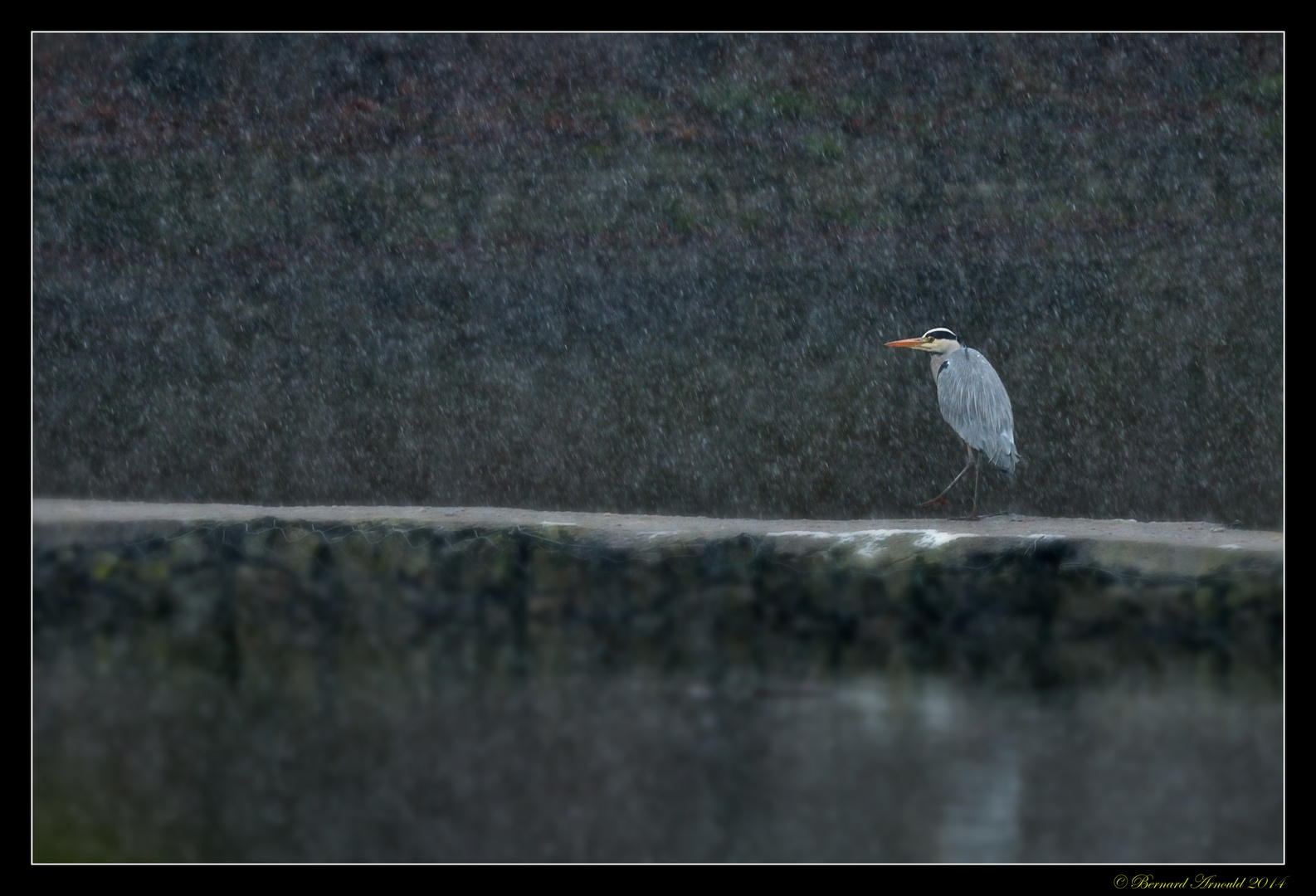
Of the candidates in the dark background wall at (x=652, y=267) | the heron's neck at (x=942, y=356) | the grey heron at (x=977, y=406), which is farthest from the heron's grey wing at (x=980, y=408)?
the dark background wall at (x=652, y=267)

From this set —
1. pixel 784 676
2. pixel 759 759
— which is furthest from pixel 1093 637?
pixel 759 759

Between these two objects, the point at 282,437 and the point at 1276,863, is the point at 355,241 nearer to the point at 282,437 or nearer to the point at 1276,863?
the point at 282,437

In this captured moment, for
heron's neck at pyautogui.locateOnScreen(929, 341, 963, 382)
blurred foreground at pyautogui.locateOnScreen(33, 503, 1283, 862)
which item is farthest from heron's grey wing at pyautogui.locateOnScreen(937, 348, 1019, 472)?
blurred foreground at pyautogui.locateOnScreen(33, 503, 1283, 862)

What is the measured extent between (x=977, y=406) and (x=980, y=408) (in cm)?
2

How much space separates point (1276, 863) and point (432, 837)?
190 cm

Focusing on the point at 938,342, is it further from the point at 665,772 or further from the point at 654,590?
the point at 665,772

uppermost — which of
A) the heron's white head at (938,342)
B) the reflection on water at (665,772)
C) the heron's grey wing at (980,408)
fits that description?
the heron's white head at (938,342)

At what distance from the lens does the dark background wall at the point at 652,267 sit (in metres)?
6.46

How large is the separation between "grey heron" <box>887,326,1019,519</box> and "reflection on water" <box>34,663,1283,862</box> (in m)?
1.37

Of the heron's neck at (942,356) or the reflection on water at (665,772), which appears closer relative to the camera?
the reflection on water at (665,772)

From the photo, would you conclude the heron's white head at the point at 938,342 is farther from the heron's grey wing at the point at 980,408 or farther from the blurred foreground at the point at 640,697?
the blurred foreground at the point at 640,697

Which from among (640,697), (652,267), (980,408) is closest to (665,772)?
(640,697)

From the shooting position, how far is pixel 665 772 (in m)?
3.63

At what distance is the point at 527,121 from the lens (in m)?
7.10
